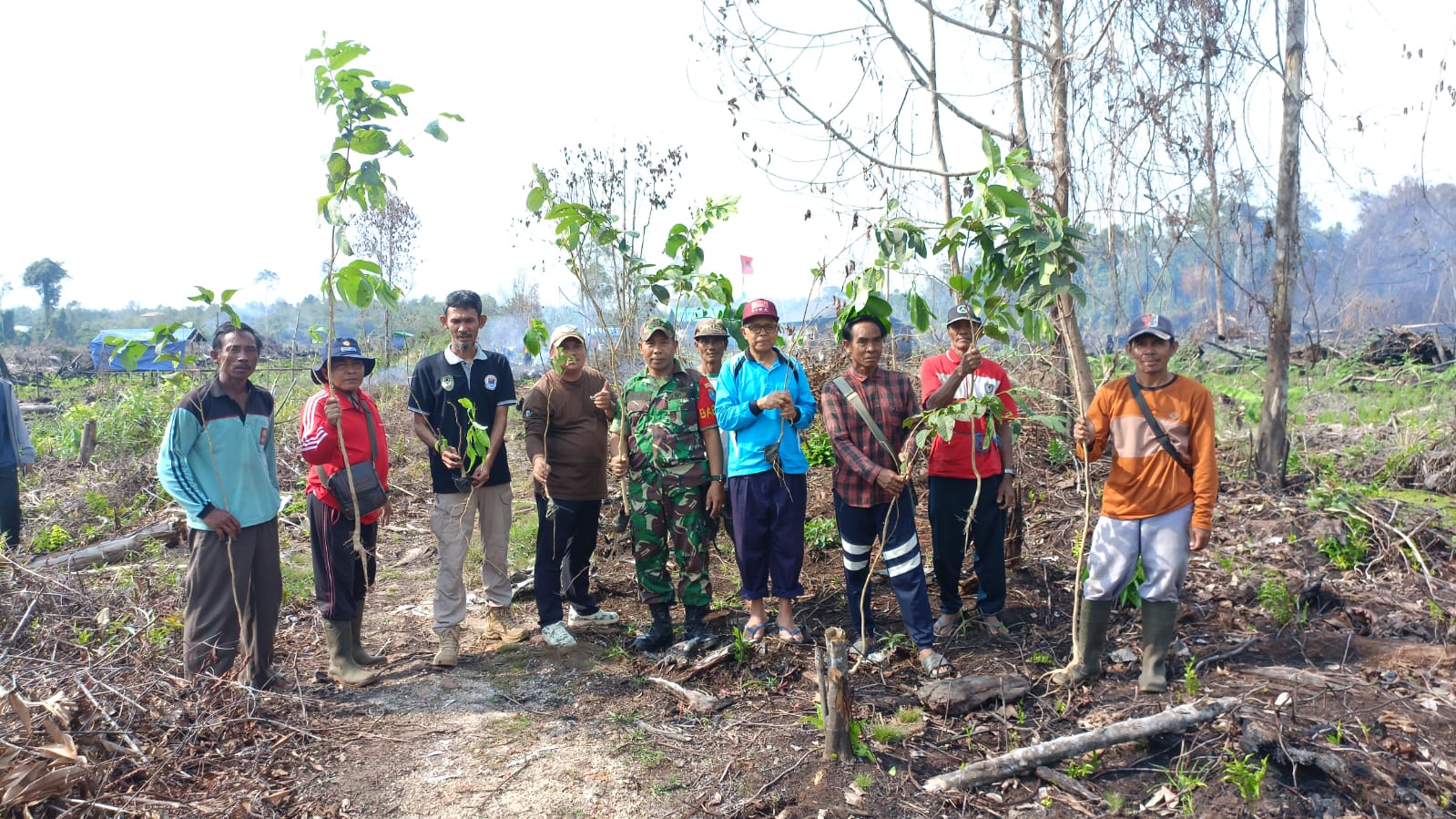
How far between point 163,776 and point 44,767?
0.41m

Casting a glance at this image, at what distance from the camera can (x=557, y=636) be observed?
182 inches

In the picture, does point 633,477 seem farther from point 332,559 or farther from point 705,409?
point 332,559

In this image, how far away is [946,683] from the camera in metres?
3.73

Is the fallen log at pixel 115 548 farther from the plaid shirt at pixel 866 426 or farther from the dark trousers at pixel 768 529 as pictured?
the plaid shirt at pixel 866 426

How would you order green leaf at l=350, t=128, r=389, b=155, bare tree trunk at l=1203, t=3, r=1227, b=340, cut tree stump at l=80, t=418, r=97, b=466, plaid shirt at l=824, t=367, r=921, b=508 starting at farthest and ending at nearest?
cut tree stump at l=80, t=418, r=97, b=466, bare tree trunk at l=1203, t=3, r=1227, b=340, plaid shirt at l=824, t=367, r=921, b=508, green leaf at l=350, t=128, r=389, b=155

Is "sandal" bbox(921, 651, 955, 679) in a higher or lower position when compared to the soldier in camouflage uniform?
lower

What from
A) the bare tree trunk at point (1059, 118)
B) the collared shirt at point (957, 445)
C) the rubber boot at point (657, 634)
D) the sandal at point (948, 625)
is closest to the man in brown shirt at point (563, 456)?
the rubber boot at point (657, 634)

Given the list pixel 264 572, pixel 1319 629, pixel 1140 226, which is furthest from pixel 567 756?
pixel 1140 226

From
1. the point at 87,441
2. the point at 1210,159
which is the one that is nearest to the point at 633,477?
the point at 1210,159

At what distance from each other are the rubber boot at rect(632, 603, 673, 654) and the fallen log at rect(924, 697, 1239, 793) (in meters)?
1.81

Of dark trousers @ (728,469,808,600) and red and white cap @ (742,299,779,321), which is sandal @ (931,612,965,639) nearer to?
dark trousers @ (728,469,808,600)

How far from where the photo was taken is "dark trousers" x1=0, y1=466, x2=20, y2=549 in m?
6.23

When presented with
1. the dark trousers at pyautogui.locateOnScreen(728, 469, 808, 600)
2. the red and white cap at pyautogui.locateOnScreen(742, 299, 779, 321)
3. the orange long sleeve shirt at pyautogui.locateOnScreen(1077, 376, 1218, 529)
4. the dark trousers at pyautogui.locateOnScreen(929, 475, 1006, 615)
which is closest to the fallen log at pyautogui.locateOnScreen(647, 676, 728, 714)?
the dark trousers at pyautogui.locateOnScreen(728, 469, 808, 600)

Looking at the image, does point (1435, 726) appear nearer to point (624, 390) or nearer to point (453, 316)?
point (624, 390)
